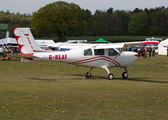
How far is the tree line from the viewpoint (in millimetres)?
81844

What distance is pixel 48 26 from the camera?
81.1 m

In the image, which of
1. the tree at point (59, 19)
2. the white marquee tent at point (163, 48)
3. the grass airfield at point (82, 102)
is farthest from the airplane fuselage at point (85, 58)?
the tree at point (59, 19)

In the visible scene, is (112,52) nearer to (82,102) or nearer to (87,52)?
(87,52)

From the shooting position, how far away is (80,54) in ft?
48.4

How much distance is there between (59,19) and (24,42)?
6745 centimetres

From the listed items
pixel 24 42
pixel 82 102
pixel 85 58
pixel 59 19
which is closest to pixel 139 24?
pixel 59 19

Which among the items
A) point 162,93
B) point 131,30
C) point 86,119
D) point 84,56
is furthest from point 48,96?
point 131,30

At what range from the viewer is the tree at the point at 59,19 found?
81188 millimetres

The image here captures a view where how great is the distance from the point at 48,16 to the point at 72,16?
7.34m

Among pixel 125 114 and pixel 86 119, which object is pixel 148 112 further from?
pixel 86 119

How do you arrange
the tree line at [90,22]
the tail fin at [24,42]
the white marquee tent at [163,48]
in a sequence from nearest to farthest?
the tail fin at [24,42] → the white marquee tent at [163,48] → the tree line at [90,22]

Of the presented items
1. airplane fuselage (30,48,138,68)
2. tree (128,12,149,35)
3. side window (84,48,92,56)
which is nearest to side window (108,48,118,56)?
airplane fuselage (30,48,138,68)

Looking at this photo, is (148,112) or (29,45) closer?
(148,112)

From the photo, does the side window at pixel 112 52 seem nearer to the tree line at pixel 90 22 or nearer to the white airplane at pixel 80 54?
the white airplane at pixel 80 54
